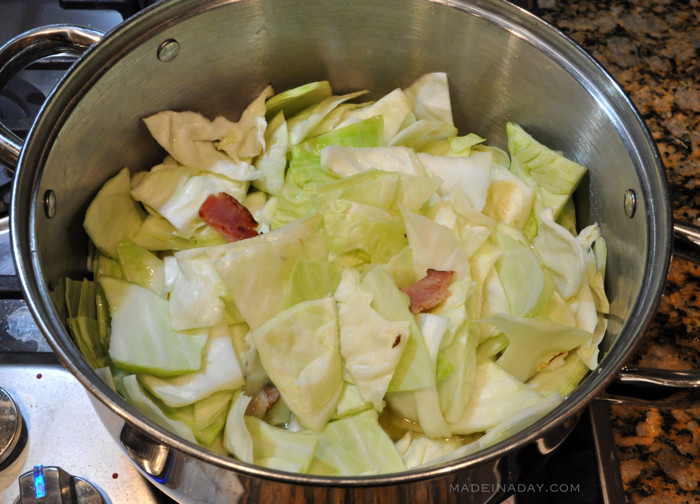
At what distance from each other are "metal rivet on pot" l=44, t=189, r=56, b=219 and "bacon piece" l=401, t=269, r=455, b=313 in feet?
1.86

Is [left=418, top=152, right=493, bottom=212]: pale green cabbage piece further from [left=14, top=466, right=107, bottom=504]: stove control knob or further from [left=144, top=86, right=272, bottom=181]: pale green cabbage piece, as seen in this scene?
[left=14, top=466, right=107, bottom=504]: stove control knob

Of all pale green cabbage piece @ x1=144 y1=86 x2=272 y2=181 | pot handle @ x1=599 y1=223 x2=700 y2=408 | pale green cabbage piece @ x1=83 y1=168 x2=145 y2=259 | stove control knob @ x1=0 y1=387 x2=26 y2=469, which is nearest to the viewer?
pot handle @ x1=599 y1=223 x2=700 y2=408

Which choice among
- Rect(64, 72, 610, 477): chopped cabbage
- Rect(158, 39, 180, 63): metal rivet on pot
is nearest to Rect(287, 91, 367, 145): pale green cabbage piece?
Rect(64, 72, 610, 477): chopped cabbage

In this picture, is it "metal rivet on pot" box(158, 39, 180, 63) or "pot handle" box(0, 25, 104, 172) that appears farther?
"metal rivet on pot" box(158, 39, 180, 63)

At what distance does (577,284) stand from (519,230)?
16 cm

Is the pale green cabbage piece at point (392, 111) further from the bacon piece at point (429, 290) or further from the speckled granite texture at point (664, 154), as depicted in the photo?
the speckled granite texture at point (664, 154)

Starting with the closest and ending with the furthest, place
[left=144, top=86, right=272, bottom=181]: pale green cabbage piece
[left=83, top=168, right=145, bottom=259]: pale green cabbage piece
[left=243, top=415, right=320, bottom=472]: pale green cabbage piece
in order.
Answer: [left=243, top=415, right=320, bottom=472]: pale green cabbage piece, [left=83, top=168, right=145, bottom=259]: pale green cabbage piece, [left=144, top=86, right=272, bottom=181]: pale green cabbage piece

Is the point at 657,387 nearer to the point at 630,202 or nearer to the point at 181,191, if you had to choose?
the point at 630,202

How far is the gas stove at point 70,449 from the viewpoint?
94 centimetres

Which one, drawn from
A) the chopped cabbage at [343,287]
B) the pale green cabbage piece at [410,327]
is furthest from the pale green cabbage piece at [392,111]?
the pale green cabbage piece at [410,327]

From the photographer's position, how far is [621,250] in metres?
1.05

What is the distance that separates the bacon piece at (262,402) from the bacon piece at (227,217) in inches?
10.9

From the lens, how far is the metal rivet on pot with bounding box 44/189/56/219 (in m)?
0.96

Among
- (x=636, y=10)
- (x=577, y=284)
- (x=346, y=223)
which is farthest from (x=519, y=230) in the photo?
(x=636, y=10)
